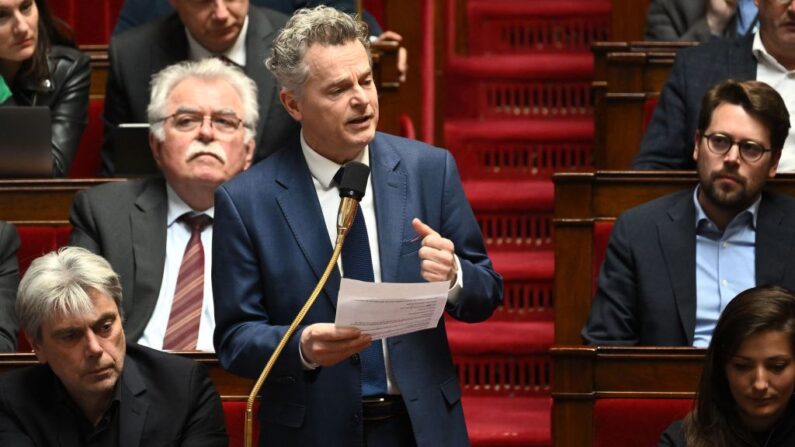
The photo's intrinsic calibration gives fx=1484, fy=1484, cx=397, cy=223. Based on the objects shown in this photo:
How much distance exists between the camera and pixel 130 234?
1.33m

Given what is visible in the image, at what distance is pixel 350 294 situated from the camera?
85cm

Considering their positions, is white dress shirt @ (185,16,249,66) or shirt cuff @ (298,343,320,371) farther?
white dress shirt @ (185,16,249,66)

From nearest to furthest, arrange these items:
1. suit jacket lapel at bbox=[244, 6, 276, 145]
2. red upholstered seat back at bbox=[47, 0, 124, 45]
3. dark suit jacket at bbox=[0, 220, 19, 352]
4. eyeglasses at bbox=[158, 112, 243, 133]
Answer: dark suit jacket at bbox=[0, 220, 19, 352], eyeglasses at bbox=[158, 112, 243, 133], suit jacket lapel at bbox=[244, 6, 276, 145], red upholstered seat back at bbox=[47, 0, 124, 45]

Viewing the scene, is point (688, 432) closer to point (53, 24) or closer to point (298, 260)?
point (298, 260)

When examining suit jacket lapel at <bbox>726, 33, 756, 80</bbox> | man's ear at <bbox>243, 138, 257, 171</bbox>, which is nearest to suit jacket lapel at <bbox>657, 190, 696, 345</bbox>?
suit jacket lapel at <bbox>726, 33, 756, 80</bbox>

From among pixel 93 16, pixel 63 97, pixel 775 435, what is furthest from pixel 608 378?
pixel 93 16

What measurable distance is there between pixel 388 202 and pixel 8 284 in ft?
1.59

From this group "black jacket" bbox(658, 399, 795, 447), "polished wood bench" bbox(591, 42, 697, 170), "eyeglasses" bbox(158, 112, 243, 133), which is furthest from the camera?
"polished wood bench" bbox(591, 42, 697, 170)

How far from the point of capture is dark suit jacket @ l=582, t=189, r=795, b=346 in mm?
1309

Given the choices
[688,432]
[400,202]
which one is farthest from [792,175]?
[400,202]

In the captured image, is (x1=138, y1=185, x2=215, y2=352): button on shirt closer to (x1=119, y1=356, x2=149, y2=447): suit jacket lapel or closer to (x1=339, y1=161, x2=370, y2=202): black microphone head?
(x1=119, y1=356, x2=149, y2=447): suit jacket lapel

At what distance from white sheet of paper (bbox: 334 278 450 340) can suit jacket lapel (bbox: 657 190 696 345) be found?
1.50 feet

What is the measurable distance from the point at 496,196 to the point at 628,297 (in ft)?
1.81

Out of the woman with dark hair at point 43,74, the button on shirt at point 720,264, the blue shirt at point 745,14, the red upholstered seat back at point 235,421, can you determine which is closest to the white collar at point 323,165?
the red upholstered seat back at point 235,421
